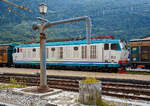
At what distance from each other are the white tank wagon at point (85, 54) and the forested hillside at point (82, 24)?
83.1 m

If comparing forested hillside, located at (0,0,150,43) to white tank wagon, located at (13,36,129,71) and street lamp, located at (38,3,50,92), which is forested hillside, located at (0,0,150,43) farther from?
street lamp, located at (38,3,50,92)

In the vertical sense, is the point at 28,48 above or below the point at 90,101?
above

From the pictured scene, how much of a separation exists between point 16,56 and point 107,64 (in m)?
15.0

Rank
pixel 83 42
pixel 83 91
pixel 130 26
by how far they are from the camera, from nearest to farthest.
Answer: pixel 83 91
pixel 83 42
pixel 130 26

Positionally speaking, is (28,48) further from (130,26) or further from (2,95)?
(130,26)

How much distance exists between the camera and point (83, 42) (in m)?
17.5

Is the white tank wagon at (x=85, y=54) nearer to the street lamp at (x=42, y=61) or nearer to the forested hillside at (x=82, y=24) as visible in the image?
the street lamp at (x=42, y=61)

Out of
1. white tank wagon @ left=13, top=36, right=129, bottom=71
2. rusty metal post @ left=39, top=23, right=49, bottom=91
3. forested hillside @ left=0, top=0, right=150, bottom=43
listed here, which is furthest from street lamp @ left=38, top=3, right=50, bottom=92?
forested hillside @ left=0, top=0, right=150, bottom=43

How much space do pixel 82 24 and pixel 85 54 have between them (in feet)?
447

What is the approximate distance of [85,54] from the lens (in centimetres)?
1727

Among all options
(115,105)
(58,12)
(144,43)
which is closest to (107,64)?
(144,43)

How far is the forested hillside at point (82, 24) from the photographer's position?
363 feet

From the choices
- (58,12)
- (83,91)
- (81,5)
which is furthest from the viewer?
(81,5)

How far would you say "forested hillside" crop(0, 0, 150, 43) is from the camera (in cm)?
11050
